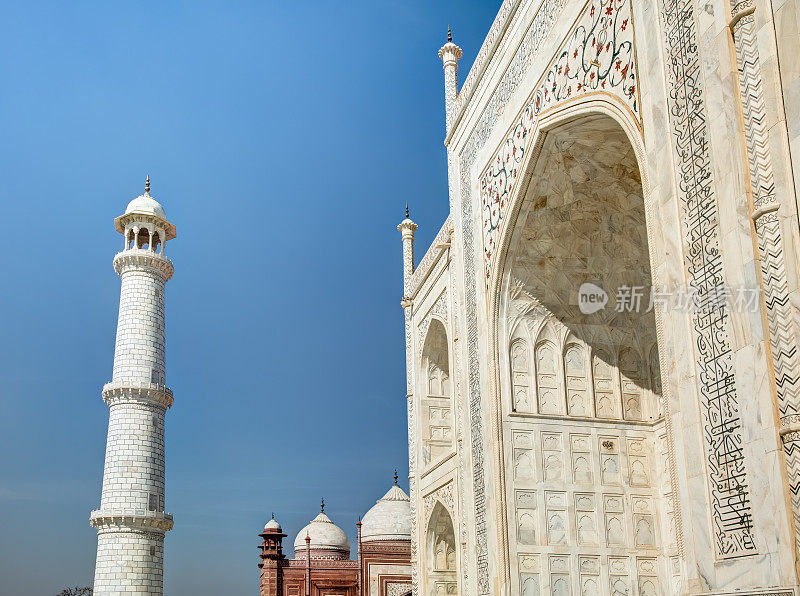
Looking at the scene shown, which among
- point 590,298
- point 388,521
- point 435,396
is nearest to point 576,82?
point 590,298

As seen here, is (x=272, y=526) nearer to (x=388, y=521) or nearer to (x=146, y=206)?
(x=388, y=521)

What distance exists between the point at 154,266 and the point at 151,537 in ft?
18.1

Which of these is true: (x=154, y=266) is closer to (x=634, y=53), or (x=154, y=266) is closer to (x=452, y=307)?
(x=452, y=307)

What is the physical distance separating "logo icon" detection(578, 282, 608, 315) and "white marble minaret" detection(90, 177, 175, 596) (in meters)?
10.6

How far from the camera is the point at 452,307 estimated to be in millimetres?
11070

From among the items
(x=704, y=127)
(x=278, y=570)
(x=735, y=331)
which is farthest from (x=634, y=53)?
(x=278, y=570)

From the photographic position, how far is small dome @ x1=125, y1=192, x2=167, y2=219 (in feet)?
62.0

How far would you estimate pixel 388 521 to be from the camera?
74.0ft

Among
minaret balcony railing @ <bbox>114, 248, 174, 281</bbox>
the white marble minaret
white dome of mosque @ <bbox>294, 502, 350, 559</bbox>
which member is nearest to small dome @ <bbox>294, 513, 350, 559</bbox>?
white dome of mosque @ <bbox>294, 502, 350, 559</bbox>

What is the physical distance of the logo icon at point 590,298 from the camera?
29.7 feet

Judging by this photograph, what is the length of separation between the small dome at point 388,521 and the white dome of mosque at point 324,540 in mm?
1316

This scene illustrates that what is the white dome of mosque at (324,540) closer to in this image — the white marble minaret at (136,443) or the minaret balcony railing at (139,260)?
the white marble minaret at (136,443)

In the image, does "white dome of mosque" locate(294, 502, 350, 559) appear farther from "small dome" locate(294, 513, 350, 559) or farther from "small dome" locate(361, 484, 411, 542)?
"small dome" locate(361, 484, 411, 542)

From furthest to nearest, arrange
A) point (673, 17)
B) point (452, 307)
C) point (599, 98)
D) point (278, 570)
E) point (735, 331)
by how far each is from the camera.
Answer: point (278, 570) → point (452, 307) → point (599, 98) → point (673, 17) → point (735, 331)
